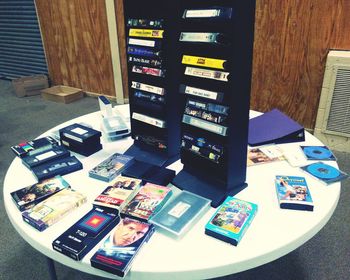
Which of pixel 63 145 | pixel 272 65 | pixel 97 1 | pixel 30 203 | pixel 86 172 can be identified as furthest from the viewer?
pixel 97 1

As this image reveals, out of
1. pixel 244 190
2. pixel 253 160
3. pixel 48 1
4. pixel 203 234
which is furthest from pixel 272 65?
pixel 48 1

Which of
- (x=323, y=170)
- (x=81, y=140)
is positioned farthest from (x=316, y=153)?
(x=81, y=140)

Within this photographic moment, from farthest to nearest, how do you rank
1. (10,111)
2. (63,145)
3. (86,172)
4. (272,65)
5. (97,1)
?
(10,111) < (97,1) < (272,65) < (63,145) < (86,172)

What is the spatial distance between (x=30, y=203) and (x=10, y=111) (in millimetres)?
3011

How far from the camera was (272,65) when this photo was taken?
2607mm

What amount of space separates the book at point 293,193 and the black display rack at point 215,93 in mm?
109

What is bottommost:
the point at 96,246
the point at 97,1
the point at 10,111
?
the point at 10,111

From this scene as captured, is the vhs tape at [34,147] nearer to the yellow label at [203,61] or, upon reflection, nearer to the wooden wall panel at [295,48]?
the yellow label at [203,61]

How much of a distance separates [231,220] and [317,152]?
50 cm

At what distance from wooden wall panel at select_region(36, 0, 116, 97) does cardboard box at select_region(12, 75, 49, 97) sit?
0.62 ft

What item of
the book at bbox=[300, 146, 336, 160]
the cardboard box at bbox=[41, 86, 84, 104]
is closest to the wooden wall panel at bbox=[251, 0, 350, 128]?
the book at bbox=[300, 146, 336, 160]

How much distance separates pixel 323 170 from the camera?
103 cm

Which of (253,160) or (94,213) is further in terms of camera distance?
(253,160)

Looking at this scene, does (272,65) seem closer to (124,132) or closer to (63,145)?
(124,132)
